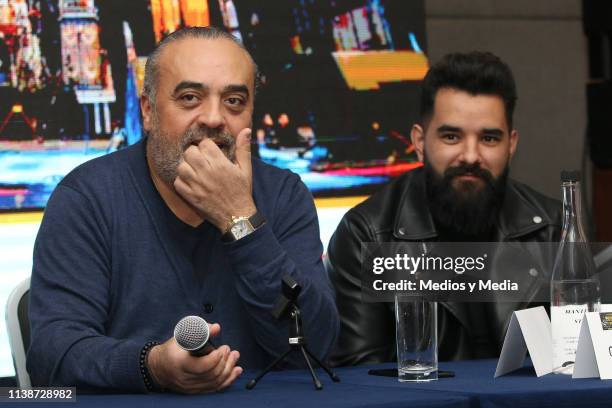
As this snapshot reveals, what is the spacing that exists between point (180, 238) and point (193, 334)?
2.12 feet

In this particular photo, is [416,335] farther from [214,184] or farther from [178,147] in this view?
[178,147]

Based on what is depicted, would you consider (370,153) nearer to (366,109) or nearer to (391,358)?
(366,109)

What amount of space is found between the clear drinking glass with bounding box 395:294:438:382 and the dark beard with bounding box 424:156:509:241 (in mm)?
1061

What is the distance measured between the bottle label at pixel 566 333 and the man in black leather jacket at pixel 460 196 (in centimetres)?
88

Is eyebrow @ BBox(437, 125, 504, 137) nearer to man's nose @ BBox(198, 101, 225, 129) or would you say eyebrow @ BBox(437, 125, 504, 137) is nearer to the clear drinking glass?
man's nose @ BBox(198, 101, 225, 129)

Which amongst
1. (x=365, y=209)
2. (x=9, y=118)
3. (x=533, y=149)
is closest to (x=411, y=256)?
(x=365, y=209)

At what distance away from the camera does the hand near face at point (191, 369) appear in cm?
172

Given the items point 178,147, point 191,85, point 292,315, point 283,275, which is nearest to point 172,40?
point 191,85

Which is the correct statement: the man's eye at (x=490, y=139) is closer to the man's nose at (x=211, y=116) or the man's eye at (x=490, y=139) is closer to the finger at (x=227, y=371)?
the man's nose at (x=211, y=116)

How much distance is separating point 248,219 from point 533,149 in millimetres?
3414

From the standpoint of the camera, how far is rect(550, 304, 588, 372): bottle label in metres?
1.98

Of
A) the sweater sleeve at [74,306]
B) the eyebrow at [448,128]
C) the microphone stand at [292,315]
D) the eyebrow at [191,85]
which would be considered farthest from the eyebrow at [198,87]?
the eyebrow at [448,128]

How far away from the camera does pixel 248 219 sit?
2164 millimetres

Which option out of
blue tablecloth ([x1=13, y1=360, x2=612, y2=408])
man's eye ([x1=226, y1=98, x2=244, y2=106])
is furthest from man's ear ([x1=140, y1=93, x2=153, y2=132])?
blue tablecloth ([x1=13, y1=360, x2=612, y2=408])
